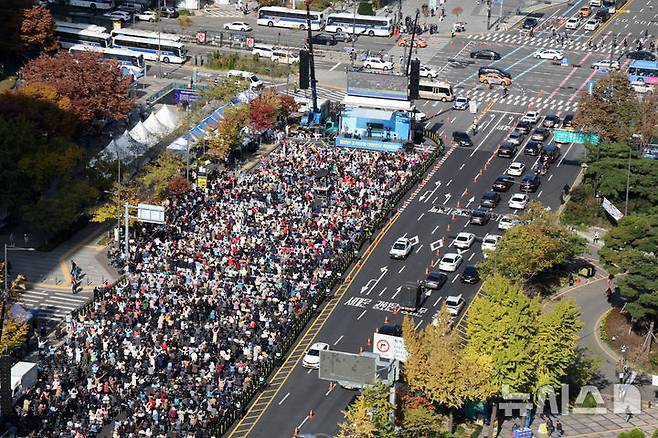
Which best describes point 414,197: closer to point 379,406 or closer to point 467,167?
point 467,167

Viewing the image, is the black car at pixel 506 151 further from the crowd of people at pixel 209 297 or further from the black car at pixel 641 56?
the black car at pixel 641 56

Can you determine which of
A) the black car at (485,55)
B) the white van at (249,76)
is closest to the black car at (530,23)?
the black car at (485,55)

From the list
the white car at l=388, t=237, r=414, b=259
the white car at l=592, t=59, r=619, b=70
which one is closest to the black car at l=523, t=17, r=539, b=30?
the white car at l=592, t=59, r=619, b=70

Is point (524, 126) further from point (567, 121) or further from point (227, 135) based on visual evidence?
point (227, 135)

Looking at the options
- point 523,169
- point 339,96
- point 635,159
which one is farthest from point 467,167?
point 339,96

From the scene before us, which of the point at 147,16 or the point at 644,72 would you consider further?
the point at 147,16

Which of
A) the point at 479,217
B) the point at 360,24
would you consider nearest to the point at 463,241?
the point at 479,217
